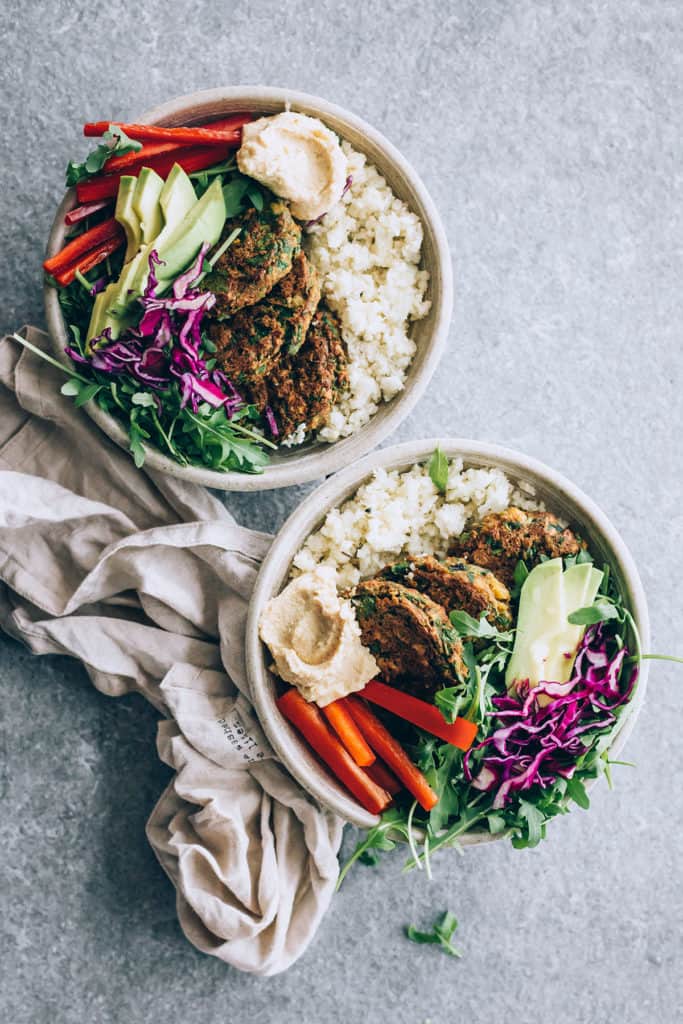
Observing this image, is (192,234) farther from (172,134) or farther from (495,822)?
(495,822)

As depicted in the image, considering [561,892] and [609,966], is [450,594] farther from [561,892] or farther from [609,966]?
[609,966]

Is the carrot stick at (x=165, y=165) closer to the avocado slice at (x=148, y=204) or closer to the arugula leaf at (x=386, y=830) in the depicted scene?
the avocado slice at (x=148, y=204)

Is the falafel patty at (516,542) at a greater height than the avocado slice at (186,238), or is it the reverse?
the avocado slice at (186,238)

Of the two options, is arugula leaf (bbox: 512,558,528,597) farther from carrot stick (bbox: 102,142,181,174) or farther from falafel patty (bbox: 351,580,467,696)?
carrot stick (bbox: 102,142,181,174)

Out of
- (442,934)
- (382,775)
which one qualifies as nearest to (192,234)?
(382,775)

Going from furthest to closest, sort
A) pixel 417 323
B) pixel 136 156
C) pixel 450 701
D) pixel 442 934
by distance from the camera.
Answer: pixel 442 934, pixel 417 323, pixel 136 156, pixel 450 701

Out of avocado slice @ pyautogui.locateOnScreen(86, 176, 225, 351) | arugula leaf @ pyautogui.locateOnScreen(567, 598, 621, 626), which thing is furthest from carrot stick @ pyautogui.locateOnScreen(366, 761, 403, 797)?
avocado slice @ pyautogui.locateOnScreen(86, 176, 225, 351)

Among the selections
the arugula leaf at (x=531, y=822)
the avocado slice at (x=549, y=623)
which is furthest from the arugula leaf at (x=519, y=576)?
the arugula leaf at (x=531, y=822)
